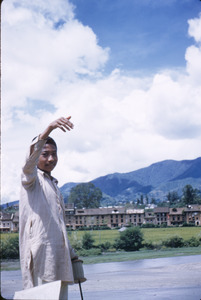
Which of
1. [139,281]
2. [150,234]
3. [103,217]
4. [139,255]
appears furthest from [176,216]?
[139,281]

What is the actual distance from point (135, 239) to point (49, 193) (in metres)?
5.75

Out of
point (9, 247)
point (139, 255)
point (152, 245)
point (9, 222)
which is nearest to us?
point (9, 222)

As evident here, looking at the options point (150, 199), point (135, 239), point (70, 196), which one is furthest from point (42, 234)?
point (150, 199)

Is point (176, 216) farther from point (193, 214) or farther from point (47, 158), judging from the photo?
point (47, 158)

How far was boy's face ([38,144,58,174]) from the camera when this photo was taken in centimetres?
166

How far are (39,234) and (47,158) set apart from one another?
342mm

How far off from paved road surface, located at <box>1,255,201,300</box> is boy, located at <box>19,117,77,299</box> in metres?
2.30

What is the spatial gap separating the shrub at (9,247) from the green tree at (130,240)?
2.02m

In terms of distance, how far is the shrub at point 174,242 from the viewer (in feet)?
22.9

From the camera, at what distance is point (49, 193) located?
161 centimetres

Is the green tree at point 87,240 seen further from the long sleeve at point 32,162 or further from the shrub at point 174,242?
the long sleeve at point 32,162

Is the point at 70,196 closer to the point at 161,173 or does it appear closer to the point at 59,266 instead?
the point at 59,266

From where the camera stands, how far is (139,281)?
4.62 meters

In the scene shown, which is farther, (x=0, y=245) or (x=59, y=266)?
(x=0, y=245)
